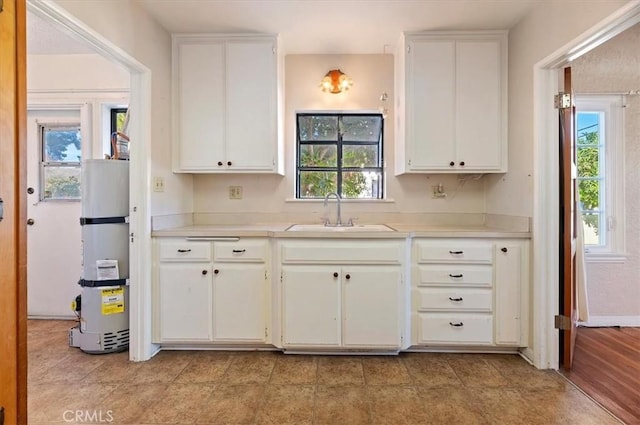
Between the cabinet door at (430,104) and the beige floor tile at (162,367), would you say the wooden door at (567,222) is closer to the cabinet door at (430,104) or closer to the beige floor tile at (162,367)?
the cabinet door at (430,104)

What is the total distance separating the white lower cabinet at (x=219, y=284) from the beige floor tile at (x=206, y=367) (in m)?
0.11

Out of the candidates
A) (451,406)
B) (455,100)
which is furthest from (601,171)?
(451,406)

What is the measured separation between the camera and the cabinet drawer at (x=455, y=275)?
2344 mm

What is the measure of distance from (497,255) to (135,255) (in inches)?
95.2

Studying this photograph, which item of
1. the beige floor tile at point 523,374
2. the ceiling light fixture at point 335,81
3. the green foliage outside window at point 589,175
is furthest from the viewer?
the green foliage outside window at point 589,175

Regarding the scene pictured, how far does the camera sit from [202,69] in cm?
264

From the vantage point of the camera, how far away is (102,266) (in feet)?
7.89

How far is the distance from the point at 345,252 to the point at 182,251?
111cm

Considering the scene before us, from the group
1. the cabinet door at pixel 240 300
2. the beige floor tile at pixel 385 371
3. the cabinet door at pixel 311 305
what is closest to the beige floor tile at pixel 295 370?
the cabinet door at pixel 311 305

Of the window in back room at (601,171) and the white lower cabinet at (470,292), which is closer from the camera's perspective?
the white lower cabinet at (470,292)

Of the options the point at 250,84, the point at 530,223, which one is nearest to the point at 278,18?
the point at 250,84

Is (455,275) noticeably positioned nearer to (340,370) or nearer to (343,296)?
(343,296)

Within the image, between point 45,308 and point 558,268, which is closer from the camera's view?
point 558,268

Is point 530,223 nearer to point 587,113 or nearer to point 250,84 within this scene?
point 587,113
